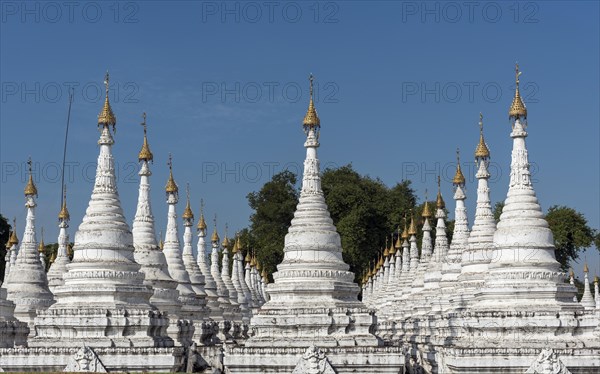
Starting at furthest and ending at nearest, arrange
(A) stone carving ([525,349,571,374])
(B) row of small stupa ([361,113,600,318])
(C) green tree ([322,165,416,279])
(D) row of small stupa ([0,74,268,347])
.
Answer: (C) green tree ([322,165,416,279]) → (B) row of small stupa ([361,113,600,318]) → (D) row of small stupa ([0,74,268,347]) → (A) stone carving ([525,349,571,374])

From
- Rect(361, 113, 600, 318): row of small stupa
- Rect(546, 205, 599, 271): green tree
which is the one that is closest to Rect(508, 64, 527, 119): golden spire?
Rect(361, 113, 600, 318): row of small stupa

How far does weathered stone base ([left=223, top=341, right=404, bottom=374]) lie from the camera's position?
30.1 metres

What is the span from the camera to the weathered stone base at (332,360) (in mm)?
30109

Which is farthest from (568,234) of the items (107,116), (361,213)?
(107,116)

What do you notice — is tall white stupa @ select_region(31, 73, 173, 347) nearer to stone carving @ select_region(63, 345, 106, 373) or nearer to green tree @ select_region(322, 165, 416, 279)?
stone carving @ select_region(63, 345, 106, 373)

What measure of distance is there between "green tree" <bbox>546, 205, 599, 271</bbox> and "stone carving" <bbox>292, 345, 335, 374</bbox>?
71.1m

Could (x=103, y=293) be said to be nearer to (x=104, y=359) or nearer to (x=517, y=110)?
(x=104, y=359)

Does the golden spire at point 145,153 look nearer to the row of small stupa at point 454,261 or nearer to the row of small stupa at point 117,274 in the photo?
the row of small stupa at point 117,274

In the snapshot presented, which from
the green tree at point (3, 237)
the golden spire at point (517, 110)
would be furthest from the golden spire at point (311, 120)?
the green tree at point (3, 237)

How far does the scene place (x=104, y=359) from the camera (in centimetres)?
3117

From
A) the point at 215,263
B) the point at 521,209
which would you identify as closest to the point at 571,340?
the point at 521,209

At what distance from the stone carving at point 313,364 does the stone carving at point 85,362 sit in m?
6.23

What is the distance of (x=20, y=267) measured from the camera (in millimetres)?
42031

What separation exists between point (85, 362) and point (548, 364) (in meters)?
14.0
